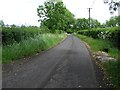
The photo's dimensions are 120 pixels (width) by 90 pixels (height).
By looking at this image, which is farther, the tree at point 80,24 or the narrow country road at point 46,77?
the tree at point 80,24

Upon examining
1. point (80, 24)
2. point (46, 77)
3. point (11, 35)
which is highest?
point (80, 24)

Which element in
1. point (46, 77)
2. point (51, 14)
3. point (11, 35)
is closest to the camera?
point (46, 77)

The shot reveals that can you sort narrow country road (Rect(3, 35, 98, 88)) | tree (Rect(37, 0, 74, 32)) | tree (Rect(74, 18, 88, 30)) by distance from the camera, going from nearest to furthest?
narrow country road (Rect(3, 35, 98, 88)) < tree (Rect(37, 0, 74, 32)) < tree (Rect(74, 18, 88, 30))

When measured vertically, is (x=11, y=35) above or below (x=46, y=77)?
above

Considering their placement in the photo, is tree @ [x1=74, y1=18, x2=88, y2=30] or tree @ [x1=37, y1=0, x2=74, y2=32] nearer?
tree @ [x1=37, y1=0, x2=74, y2=32]

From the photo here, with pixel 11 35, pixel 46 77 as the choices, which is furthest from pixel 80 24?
pixel 46 77

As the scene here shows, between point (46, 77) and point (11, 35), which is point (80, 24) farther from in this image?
point (46, 77)

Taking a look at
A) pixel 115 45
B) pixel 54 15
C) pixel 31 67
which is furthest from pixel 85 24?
pixel 31 67

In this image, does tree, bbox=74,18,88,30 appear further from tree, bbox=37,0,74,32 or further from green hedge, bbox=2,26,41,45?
green hedge, bbox=2,26,41,45

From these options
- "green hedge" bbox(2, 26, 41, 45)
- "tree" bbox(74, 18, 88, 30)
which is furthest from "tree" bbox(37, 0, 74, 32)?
"tree" bbox(74, 18, 88, 30)

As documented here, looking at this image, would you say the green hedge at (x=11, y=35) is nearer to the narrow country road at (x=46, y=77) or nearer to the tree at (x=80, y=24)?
the narrow country road at (x=46, y=77)

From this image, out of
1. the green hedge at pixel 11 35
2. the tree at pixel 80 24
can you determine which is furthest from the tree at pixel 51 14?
the tree at pixel 80 24

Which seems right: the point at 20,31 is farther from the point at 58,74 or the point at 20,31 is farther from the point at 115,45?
the point at 115,45

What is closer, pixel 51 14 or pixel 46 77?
pixel 46 77
